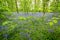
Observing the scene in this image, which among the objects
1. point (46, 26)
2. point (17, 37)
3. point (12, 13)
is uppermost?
point (12, 13)

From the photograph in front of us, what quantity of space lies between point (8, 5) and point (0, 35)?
0.50 m

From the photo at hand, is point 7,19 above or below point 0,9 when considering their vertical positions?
below

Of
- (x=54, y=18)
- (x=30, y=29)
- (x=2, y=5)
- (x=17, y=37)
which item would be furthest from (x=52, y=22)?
(x=2, y=5)

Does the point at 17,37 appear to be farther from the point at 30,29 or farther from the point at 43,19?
the point at 43,19

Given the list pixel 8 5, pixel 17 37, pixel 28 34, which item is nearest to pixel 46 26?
pixel 28 34

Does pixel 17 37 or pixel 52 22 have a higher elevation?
pixel 52 22

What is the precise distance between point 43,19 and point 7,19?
1.90 feet

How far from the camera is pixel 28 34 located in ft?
8.43

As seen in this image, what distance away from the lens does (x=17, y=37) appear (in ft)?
8.41

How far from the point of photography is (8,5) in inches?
103

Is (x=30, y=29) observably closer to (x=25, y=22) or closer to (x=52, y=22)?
(x=25, y=22)

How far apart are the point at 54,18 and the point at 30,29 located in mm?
413

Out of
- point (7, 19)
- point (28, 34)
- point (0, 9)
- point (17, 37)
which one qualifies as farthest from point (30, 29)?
point (0, 9)

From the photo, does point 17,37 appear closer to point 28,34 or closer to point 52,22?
point 28,34
